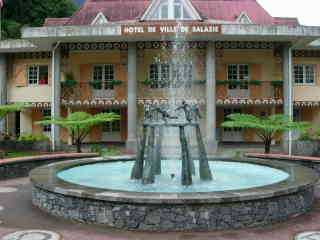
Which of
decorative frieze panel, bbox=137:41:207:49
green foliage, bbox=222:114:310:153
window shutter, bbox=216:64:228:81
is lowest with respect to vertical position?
green foliage, bbox=222:114:310:153

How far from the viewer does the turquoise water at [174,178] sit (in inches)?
430

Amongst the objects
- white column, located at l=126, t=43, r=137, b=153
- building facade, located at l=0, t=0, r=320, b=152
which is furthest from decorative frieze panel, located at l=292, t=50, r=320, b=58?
white column, located at l=126, t=43, r=137, b=153

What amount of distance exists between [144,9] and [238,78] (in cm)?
737

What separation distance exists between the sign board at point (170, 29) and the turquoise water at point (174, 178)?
7672mm

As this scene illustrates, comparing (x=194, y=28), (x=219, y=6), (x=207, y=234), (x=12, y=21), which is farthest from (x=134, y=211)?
(x=12, y=21)

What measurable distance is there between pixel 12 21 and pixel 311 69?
2722 centimetres

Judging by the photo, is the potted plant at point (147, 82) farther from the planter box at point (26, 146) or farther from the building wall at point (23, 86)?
the building wall at point (23, 86)

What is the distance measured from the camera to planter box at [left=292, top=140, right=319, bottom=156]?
22.9 m

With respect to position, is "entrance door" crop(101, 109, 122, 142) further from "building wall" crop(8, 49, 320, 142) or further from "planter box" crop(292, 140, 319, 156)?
"planter box" crop(292, 140, 319, 156)

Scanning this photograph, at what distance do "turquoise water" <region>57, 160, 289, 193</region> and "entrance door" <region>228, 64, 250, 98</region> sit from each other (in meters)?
11.4

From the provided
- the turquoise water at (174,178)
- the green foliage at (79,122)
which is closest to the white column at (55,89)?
the green foliage at (79,122)

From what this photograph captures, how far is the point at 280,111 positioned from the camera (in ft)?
88.5

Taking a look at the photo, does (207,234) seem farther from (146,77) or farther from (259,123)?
(146,77)

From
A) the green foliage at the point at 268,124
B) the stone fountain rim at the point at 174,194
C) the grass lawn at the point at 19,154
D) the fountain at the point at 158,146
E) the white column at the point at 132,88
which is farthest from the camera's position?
the white column at the point at 132,88
